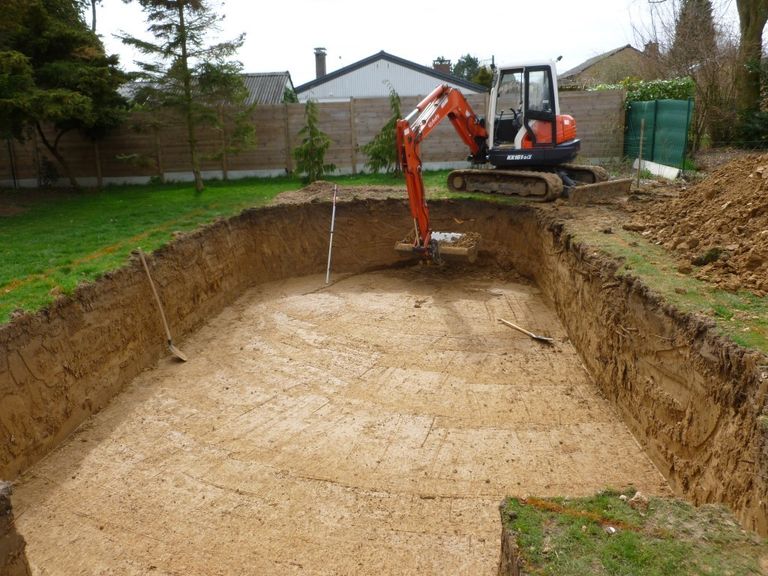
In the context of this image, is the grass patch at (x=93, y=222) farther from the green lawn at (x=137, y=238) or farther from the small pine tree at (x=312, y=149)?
the small pine tree at (x=312, y=149)

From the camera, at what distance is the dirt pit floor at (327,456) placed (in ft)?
15.8

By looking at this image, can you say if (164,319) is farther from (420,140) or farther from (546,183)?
(546,183)

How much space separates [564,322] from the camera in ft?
30.3

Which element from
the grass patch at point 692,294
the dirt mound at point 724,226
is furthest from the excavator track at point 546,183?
the grass patch at point 692,294

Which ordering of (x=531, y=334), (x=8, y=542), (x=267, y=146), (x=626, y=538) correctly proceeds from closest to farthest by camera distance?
(x=626, y=538)
(x=8, y=542)
(x=531, y=334)
(x=267, y=146)

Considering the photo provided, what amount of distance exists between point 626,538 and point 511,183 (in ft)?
33.8

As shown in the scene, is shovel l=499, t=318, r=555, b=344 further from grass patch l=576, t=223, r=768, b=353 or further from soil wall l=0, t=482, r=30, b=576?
soil wall l=0, t=482, r=30, b=576

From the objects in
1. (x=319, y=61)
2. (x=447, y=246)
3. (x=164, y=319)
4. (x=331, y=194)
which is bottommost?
(x=164, y=319)

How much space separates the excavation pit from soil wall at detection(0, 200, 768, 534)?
1.1 inches

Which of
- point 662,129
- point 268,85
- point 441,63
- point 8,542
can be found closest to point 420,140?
point 8,542

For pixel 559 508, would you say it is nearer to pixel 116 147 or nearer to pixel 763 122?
pixel 763 122

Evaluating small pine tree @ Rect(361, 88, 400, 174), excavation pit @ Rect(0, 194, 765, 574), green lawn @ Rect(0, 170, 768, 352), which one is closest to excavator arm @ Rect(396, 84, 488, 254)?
excavation pit @ Rect(0, 194, 765, 574)

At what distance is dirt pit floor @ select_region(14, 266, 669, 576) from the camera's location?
4812mm

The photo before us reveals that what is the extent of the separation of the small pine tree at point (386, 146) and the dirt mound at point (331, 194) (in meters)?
2.73
